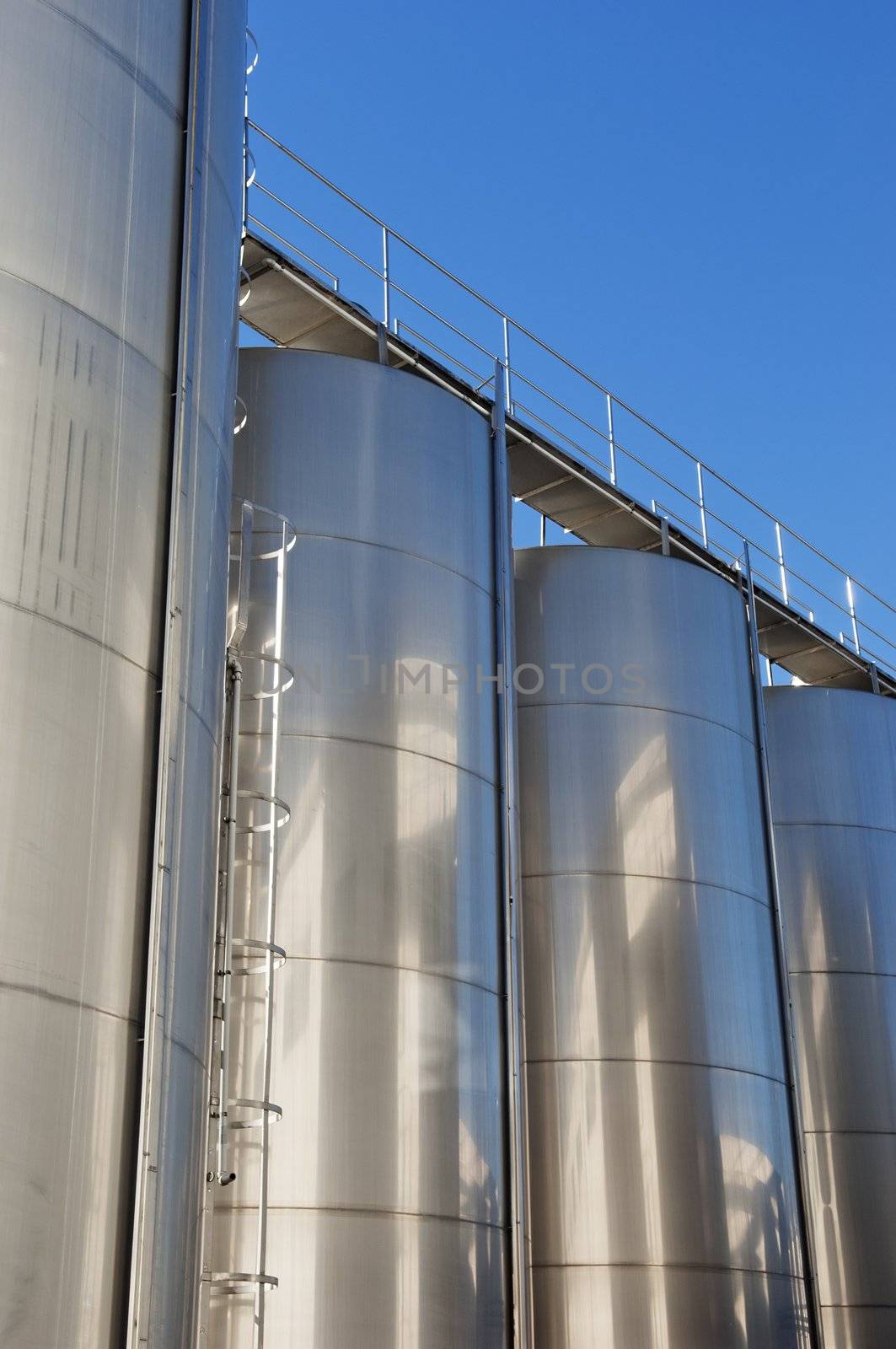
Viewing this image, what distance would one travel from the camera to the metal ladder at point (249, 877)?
10992 millimetres

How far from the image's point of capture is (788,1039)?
57.5 ft

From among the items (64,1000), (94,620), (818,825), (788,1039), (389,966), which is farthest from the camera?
(818,825)

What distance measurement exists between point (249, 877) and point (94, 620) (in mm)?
4091

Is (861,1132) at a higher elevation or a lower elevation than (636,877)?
lower

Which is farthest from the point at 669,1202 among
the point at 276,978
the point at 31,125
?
the point at 31,125

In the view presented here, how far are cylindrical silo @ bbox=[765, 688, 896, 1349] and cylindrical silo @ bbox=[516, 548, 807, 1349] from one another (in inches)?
98.1

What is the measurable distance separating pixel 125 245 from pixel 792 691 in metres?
14.1

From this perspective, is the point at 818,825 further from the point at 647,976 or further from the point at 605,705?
the point at 647,976

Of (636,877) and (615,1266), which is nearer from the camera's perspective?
(615,1266)

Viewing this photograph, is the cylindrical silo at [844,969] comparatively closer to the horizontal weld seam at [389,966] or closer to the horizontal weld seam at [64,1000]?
the horizontal weld seam at [389,966]

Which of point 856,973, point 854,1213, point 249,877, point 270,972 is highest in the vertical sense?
point 856,973

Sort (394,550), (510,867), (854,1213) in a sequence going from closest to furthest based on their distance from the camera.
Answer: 1. (394,550)
2. (510,867)
3. (854,1213)

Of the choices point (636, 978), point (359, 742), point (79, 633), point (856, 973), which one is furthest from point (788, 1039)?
point (79, 633)

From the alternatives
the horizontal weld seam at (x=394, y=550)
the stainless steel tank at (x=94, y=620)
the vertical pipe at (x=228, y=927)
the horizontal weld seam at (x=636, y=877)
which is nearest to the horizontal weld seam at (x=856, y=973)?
the horizontal weld seam at (x=636, y=877)
